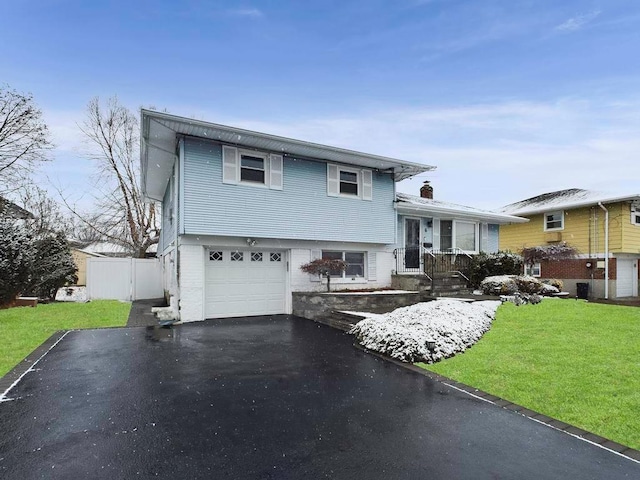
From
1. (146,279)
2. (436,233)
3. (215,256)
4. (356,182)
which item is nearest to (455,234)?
(436,233)

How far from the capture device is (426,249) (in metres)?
15.5

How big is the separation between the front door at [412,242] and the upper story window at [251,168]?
6.10 m

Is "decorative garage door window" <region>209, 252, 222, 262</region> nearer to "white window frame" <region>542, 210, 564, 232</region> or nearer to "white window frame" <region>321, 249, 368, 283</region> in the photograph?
"white window frame" <region>321, 249, 368, 283</region>

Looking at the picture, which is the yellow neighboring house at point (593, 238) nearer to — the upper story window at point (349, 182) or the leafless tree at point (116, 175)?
the upper story window at point (349, 182)

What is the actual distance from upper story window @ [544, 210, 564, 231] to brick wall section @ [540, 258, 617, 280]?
6.59 feet

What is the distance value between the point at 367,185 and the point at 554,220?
13.8 meters

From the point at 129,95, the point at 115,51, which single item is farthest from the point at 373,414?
the point at 129,95

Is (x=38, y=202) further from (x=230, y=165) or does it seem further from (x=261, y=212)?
(x=261, y=212)

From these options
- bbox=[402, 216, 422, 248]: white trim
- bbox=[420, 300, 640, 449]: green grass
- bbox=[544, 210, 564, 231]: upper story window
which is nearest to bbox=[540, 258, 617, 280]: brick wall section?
bbox=[544, 210, 564, 231]: upper story window

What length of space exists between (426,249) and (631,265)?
41.0 ft

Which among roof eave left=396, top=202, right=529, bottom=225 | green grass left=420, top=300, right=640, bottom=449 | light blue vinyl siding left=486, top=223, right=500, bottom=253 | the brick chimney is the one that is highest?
the brick chimney

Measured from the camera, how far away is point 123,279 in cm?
1586

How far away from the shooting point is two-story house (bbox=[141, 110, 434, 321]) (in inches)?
417

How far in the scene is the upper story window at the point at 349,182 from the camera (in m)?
12.9
